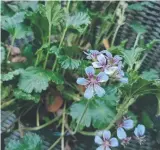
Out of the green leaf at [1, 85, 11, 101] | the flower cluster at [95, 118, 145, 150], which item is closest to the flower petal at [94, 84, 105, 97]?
the flower cluster at [95, 118, 145, 150]

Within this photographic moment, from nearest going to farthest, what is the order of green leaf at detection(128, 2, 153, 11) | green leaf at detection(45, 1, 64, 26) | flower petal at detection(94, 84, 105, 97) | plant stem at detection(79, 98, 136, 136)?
flower petal at detection(94, 84, 105, 97)
plant stem at detection(79, 98, 136, 136)
green leaf at detection(45, 1, 64, 26)
green leaf at detection(128, 2, 153, 11)

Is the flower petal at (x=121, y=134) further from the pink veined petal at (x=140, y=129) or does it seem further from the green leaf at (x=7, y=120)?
the green leaf at (x=7, y=120)

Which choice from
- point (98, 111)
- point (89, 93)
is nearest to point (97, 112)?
point (98, 111)

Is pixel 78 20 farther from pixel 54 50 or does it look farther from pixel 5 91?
pixel 5 91

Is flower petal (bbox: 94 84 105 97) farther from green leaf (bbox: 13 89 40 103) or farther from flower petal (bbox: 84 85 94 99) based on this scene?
green leaf (bbox: 13 89 40 103)

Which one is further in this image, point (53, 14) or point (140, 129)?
point (53, 14)

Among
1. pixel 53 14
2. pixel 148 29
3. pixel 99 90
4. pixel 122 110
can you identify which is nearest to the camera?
pixel 99 90

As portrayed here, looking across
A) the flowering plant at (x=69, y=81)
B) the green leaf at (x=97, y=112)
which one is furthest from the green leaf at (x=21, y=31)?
the green leaf at (x=97, y=112)

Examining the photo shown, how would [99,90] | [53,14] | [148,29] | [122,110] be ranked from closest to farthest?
[99,90], [122,110], [53,14], [148,29]
